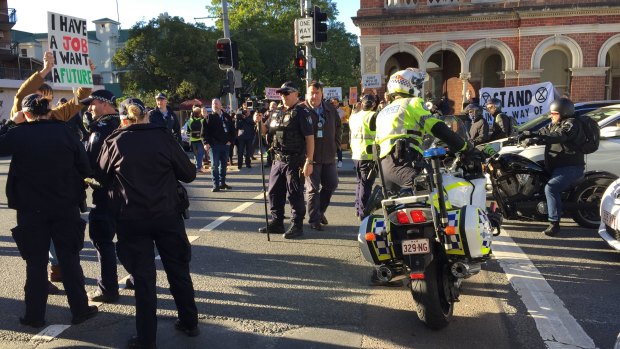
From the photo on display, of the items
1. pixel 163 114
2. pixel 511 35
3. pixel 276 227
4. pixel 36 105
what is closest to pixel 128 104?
pixel 36 105

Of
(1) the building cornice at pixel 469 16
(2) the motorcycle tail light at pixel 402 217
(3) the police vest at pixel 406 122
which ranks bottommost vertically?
(2) the motorcycle tail light at pixel 402 217

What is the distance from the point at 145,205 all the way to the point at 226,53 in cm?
1286

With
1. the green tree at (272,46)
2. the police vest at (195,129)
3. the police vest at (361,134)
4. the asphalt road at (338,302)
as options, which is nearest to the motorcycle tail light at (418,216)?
the asphalt road at (338,302)

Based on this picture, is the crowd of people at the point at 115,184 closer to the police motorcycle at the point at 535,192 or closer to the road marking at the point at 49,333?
the road marking at the point at 49,333

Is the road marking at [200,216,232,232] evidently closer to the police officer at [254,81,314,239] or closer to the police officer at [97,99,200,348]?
the police officer at [254,81,314,239]

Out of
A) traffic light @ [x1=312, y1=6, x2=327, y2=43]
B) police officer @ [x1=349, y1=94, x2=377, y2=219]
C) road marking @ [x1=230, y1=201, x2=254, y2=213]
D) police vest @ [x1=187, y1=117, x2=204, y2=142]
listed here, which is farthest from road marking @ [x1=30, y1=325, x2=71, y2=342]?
traffic light @ [x1=312, y1=6, x2=327, y2=43]

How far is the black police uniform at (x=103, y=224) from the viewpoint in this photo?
4.76 m

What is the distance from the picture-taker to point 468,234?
151 inches

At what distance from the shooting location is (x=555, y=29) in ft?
68.2

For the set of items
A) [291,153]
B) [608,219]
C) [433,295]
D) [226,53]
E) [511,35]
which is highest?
[511,35]

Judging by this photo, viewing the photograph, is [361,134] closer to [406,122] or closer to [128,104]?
[406,122]

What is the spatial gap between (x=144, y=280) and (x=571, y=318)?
10.9 ft

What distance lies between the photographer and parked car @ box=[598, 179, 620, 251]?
5.52 metres

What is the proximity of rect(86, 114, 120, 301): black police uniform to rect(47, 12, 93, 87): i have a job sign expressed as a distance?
224 cm
